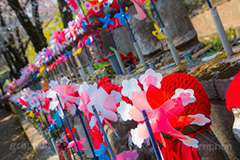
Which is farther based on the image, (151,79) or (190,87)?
(190,87)

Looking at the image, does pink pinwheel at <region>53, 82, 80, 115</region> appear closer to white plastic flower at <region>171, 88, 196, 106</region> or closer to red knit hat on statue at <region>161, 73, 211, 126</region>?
red knit hat on statue at <region>161, 73, 211, 126</region>

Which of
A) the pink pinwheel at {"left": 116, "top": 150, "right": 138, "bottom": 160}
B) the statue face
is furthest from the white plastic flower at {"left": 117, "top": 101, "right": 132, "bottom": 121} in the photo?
the pink pinwheel at {"left": 116, "top": 150, "right": 138, "bottom": 160}

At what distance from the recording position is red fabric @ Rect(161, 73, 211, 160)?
1.06 m

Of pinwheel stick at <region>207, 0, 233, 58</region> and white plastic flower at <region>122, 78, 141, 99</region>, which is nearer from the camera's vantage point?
white plastic flower at <region>122, 78, 141, 99</region>

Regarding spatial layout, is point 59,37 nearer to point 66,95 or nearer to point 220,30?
point 66,95

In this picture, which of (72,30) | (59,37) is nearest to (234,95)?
(72,30)

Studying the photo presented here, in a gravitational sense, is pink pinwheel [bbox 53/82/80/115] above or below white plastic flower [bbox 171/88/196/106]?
above

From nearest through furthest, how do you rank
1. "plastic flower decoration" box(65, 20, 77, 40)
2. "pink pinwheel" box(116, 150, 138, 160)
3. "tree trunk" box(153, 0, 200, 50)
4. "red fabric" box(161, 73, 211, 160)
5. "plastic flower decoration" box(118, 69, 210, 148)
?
"plastic flower decoration" box(118, 69, 210, 148) → "red fabric" box(161, 73, 211, 160) → "pink pinwheel" box(116, 150, 138, 160) → "tree trunk" box(153, 0, 200, 50) → "plastic flower decoration" box(65, 20, 77, 40)

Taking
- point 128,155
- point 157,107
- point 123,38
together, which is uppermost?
point 123,38

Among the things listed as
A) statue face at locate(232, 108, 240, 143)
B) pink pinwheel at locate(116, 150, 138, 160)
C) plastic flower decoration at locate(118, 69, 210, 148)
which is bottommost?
pink pinwheel at locate(116, 150, 138, 160)

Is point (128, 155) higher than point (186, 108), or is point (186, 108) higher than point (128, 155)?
point (186, 108)

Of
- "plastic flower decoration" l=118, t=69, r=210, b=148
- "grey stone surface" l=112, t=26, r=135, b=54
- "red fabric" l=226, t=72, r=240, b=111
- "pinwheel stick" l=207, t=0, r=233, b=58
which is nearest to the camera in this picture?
"plastic flower decoration" l=118, t=69, r=210, b=148

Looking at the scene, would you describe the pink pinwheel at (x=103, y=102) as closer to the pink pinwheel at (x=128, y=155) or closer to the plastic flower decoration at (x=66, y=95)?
the pink pinwheel at (x=128, y=155)

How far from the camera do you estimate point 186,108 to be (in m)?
1.07
